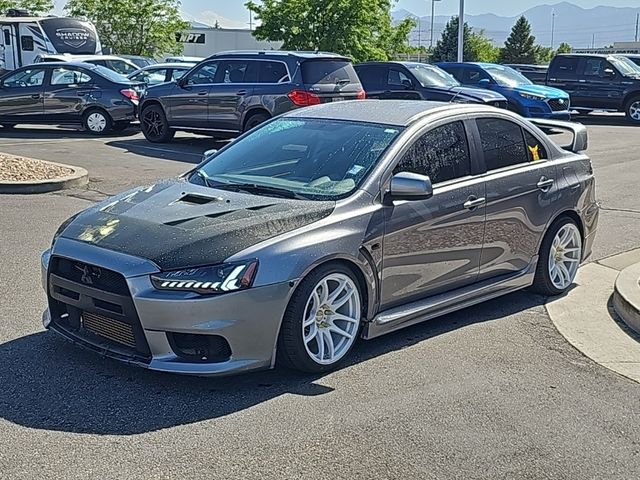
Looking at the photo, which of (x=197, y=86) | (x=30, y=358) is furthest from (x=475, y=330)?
(x=197, y=86)

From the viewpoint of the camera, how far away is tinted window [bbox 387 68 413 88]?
19.5 m

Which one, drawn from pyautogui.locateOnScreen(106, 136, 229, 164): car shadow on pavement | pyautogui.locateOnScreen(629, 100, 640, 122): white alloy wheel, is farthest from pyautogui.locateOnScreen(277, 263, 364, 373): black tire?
pyautogui.locateOnScreen(629, 100, 640, 122): white alloy wheel

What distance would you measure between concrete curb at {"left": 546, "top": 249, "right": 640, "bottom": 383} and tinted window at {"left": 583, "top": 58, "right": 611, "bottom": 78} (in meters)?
19.1

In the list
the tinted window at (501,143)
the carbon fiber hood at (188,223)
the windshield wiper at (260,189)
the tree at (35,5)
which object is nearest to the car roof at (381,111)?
the tinted window at (501,143)

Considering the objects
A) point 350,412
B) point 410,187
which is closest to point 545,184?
point 410,187

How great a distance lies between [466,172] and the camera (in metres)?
6.15

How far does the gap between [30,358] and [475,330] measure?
3.01 metres

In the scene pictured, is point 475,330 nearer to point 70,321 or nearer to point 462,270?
point 462,270

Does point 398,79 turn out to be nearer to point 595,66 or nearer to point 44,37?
point 595,66

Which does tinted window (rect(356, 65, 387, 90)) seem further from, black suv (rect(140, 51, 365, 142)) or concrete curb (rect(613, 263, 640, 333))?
concrete curb (rect(613, 263, 640, 333))

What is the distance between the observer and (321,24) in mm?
38625

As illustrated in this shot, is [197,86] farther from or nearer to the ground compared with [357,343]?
farther from the ground

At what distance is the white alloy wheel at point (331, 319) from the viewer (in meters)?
4.98

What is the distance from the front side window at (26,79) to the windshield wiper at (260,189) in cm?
1436
